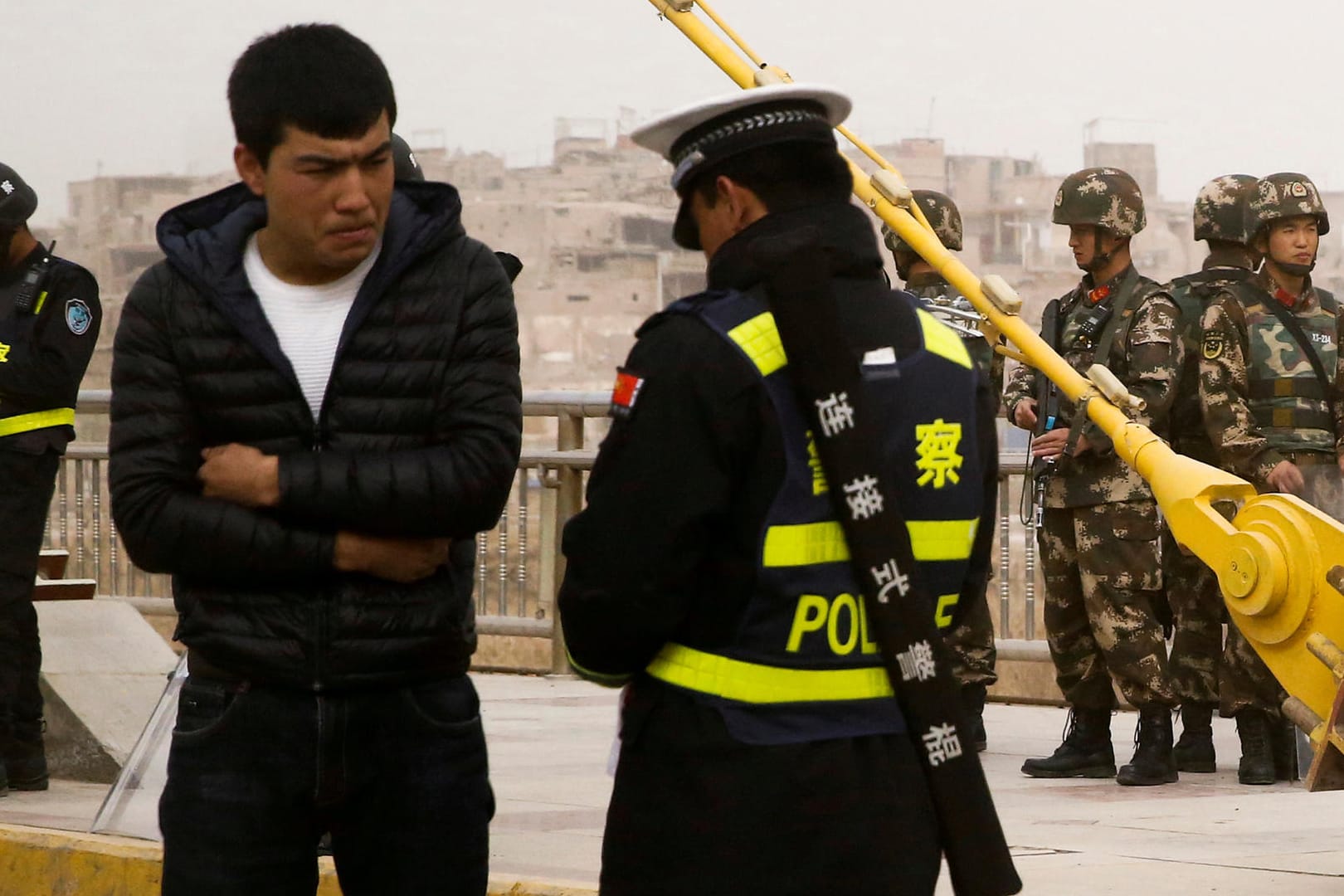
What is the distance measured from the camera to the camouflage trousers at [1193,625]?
800 centimetres

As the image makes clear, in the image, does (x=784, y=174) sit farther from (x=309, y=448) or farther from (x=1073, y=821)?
(x=1073, y=821)

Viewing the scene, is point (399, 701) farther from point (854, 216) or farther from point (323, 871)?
point (323, 871)

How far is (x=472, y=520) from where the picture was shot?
318cm

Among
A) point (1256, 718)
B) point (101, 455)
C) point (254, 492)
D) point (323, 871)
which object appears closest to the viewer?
point (254, 492)

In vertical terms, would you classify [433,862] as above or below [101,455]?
below

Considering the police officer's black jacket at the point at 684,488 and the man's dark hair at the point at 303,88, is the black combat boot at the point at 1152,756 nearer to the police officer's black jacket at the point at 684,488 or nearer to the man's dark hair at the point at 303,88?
the police officer's black jacket at the point at 684,488

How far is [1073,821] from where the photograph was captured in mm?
6723

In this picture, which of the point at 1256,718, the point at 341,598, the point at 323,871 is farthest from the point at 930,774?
the point at 1256,718

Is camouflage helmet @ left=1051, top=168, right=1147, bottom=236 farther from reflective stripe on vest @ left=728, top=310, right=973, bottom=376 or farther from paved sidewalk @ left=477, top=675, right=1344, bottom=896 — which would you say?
reflective stripe on vest @ left=728, top=310, right=973, bottom=376

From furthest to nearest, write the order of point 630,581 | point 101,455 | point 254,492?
point 101,455 < point 254,492 < point 630,581

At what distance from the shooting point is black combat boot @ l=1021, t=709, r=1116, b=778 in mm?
7812

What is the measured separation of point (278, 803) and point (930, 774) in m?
0.97

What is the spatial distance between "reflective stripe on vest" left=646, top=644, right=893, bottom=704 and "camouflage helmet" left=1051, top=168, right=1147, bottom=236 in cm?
521

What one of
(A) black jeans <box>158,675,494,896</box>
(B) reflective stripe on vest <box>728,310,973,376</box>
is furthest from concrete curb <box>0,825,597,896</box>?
(B) reflective stripe on vest <box>728,310,973,376</box>
